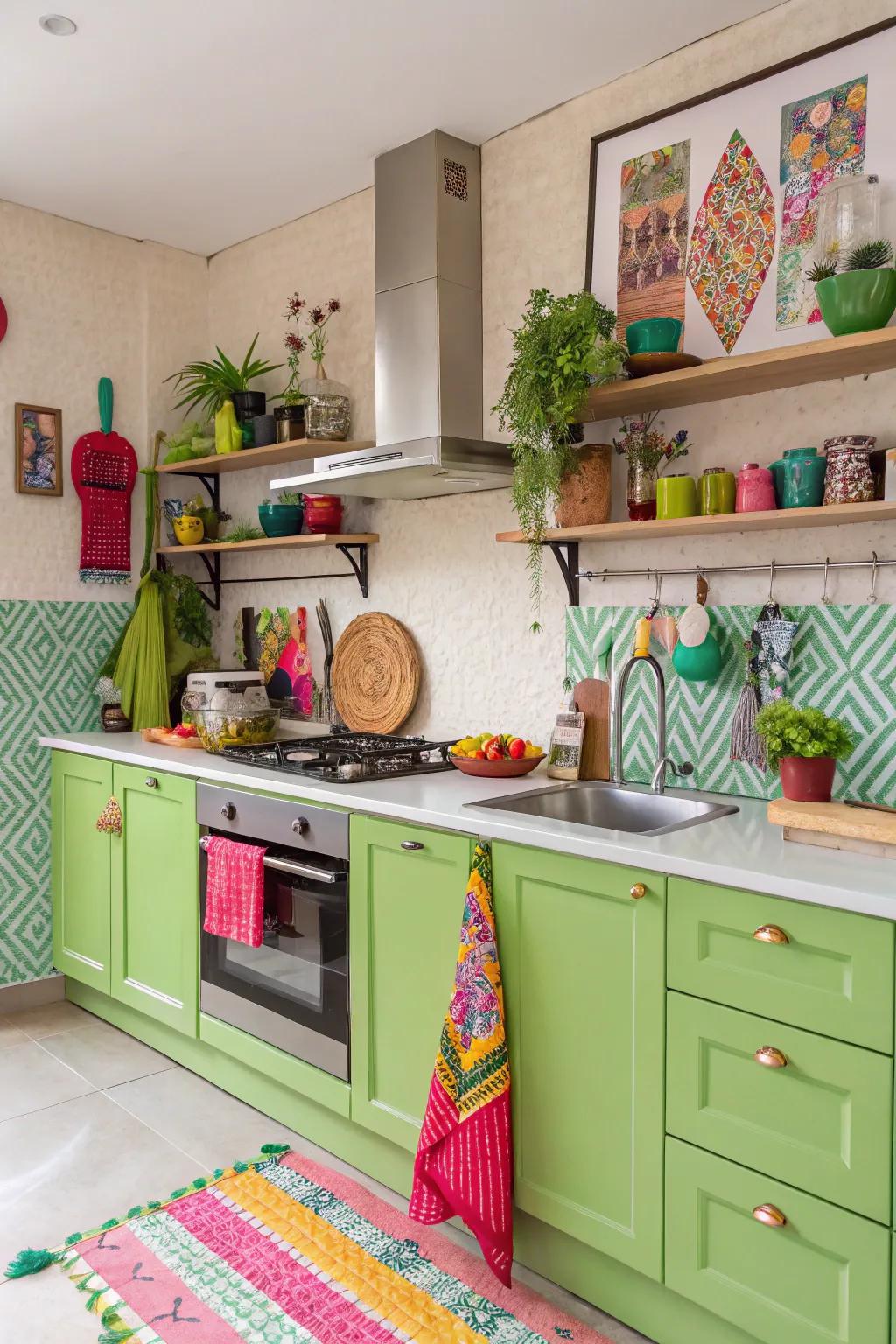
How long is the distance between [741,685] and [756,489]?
0.47 m

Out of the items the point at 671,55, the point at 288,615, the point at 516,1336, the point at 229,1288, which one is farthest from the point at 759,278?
the point at 229,1288

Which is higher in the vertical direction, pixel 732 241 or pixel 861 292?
pixel 732 241

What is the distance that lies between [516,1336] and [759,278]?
2.26 m

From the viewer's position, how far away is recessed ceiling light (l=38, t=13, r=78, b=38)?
2.43m

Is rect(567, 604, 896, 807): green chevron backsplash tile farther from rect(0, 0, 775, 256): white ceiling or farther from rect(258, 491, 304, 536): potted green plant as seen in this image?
rect(0, 0, 775, 256): white ceiling

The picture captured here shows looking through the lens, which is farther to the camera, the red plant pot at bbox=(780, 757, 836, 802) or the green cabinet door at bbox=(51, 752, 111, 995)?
the green cabinet door at bbox=(51, 752, 111, 995)

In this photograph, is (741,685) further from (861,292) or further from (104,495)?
(104,495)

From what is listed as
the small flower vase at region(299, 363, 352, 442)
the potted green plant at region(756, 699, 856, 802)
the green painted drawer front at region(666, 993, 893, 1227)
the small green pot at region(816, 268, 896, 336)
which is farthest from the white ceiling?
the green painted drawer front at region(666, 993, 893, 1227)

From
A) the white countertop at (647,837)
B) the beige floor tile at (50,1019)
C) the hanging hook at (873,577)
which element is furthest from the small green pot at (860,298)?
the beige floor tile at (50,1019)

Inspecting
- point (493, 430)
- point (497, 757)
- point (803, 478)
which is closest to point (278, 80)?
point (493, 430)

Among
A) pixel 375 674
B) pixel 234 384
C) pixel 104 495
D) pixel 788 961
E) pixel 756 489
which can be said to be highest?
pixel 234 384

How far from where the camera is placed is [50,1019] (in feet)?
11.5

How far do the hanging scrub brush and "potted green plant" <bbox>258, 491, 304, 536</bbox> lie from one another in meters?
1.72

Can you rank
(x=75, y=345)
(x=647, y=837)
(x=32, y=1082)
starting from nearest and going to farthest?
(x=647, y=837) → (x=32, y=1082) → (x=75, y=345)
